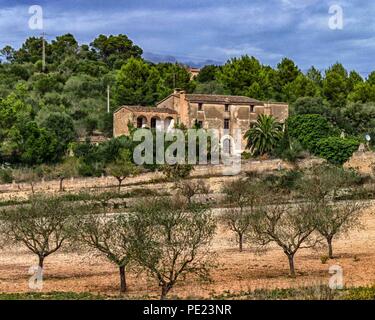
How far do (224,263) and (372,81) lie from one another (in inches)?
1930

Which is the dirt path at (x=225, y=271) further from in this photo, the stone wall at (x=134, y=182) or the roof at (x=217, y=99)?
A: the roof at (x=217, y=99)

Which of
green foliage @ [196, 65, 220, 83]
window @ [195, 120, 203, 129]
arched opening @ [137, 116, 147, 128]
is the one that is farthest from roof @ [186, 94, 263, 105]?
green foliage @ [196, 65, 220, 83]

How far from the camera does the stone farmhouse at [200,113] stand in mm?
53250

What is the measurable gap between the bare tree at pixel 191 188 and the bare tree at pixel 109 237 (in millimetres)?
17391

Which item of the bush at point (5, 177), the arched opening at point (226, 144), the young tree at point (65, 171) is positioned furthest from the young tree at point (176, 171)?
the bush at point (5, 177)

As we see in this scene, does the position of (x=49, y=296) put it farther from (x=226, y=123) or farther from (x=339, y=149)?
(x=226, y=123)

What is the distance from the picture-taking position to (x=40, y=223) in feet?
82.7

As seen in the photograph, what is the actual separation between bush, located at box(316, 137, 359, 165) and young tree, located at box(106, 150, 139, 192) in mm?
15058

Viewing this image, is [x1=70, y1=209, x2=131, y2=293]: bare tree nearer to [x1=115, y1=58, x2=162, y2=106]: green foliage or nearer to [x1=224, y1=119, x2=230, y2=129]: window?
[x1=224, y1=119, x2=230, y2=129]: window

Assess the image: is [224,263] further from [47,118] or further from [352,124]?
[352,124]

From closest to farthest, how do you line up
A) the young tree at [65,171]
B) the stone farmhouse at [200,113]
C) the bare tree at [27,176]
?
the young tree at [65,171]
the bare tree at [27,176]
the stone farmhouse at [200,113]

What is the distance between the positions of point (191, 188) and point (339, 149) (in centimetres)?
1382
